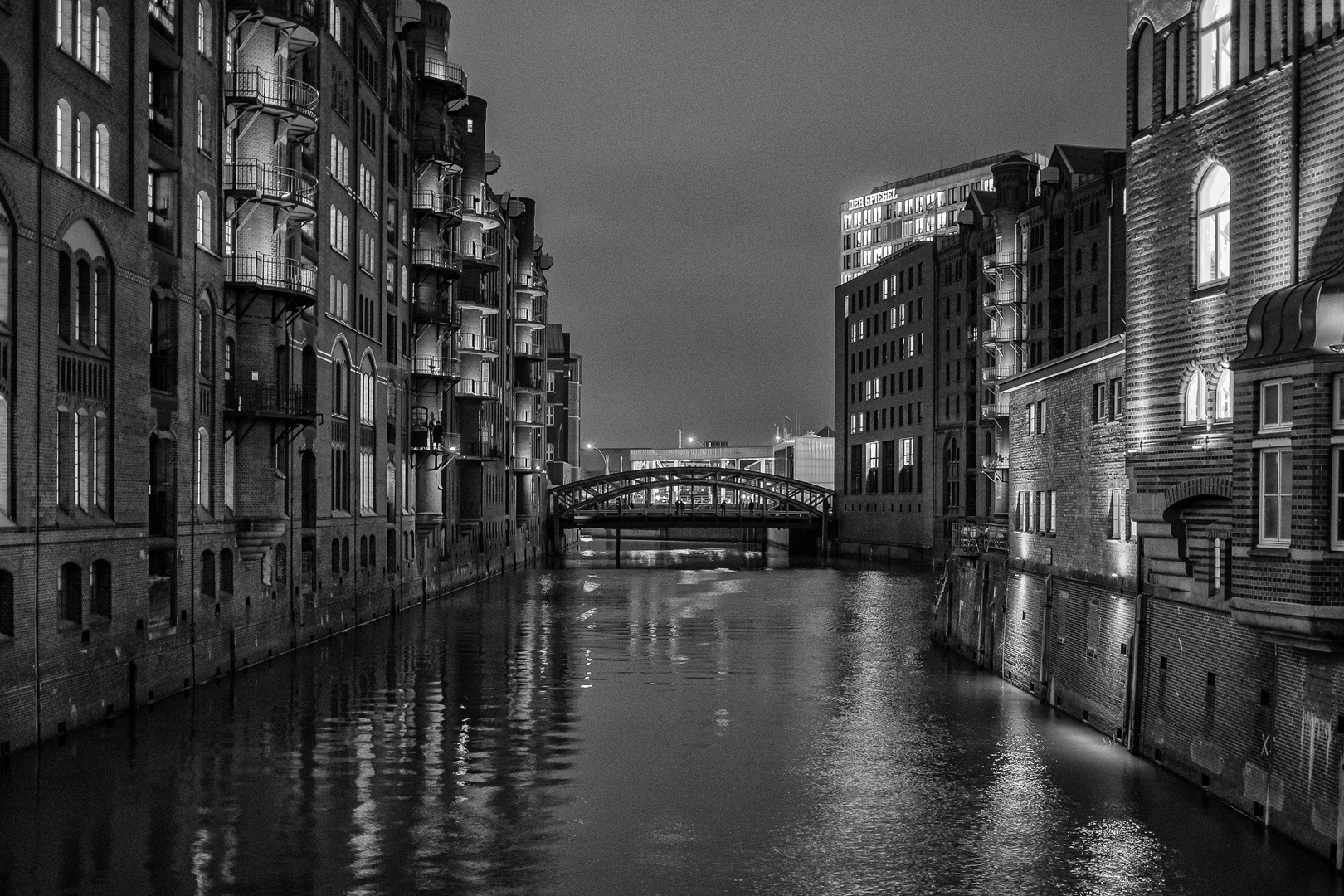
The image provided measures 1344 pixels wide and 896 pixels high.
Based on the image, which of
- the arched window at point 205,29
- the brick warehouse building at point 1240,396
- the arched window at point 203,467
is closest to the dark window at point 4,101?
the arched window at point 205,29

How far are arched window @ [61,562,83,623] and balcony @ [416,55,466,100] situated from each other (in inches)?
1518

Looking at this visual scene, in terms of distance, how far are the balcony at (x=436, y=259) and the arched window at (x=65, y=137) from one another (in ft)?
108

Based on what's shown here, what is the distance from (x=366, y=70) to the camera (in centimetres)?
5075

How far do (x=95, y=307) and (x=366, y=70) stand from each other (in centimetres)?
2585

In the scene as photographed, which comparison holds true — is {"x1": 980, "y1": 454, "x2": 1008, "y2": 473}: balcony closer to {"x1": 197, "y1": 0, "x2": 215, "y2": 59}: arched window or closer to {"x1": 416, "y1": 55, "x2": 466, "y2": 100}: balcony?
{"x1": 416, "y1": 55, "x2": 466, "y2": 100}: balcony

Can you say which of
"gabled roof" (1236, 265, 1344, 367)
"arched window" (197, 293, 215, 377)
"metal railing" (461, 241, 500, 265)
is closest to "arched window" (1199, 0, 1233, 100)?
"gabled roof" (1236, 265, 1344, 367)

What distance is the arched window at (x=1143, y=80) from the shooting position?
75.2ft

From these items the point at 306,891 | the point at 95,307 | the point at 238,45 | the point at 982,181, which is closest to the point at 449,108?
the point at 238,45

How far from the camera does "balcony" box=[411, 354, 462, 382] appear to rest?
59.4 metres

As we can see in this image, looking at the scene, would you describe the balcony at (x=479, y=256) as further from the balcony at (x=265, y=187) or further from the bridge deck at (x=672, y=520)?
the bridge deck at (x=672, y=520)

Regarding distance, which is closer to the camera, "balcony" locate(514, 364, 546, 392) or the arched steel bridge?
"balcony" locate(514, 364, 546, 392)

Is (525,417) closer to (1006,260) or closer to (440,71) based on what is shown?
(1006,260)

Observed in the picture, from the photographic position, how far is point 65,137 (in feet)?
84.9

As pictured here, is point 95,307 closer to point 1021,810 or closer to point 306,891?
point 306,891
